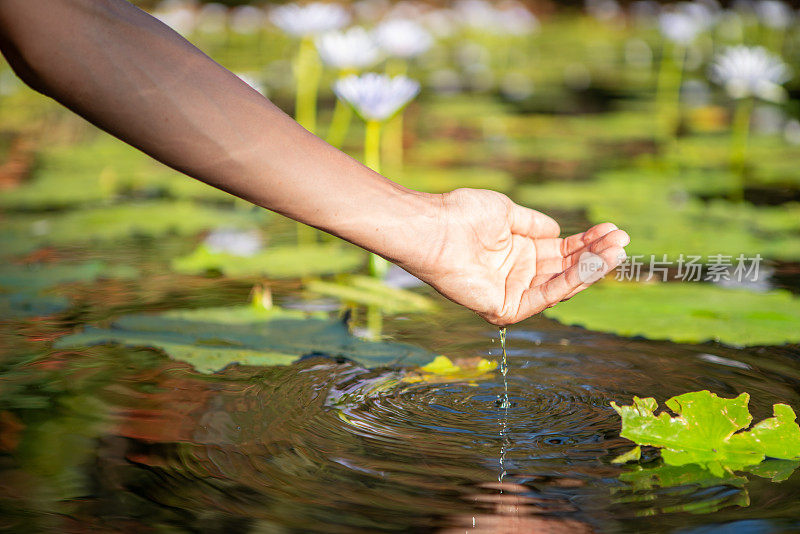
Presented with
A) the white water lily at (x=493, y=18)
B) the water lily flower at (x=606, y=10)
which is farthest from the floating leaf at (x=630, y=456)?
the water lily flower at (x=606, y=10)

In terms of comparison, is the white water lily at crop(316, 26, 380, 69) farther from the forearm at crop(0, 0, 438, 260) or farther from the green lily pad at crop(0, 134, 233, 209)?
the forearm at crop(0, 0, 438, 260)

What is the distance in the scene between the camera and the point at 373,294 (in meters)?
2.96

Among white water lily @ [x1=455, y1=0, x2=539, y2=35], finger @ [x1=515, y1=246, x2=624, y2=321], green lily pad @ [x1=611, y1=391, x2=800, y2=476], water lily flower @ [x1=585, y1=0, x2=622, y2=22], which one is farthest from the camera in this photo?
water lily flower @ [x1=585, y1=0, x2=622, y2=22]

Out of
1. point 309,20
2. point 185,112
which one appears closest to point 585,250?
point 185,112

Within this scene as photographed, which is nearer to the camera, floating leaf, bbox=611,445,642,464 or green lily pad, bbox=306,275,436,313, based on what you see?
floating leaf, bbox=611,445,642,464

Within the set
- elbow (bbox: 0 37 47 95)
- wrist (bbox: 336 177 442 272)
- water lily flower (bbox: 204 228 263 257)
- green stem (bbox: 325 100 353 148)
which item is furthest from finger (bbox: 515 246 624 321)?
green stem (bbox: 325 100 353 148)

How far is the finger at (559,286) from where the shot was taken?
193 centimetres

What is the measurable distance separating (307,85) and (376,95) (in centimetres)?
518

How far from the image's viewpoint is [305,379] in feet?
7.39

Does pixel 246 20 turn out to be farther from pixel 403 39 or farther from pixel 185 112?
pixel 185 112

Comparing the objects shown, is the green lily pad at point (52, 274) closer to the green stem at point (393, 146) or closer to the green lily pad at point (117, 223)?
the green lily pad at point (117, 223)

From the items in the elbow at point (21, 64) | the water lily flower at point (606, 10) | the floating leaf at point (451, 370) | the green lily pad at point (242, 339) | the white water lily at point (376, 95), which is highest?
the water lily flower at point (606, 10)

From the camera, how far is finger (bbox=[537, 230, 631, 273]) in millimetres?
1948

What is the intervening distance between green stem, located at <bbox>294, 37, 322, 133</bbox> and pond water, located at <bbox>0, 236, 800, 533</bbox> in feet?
6.19
